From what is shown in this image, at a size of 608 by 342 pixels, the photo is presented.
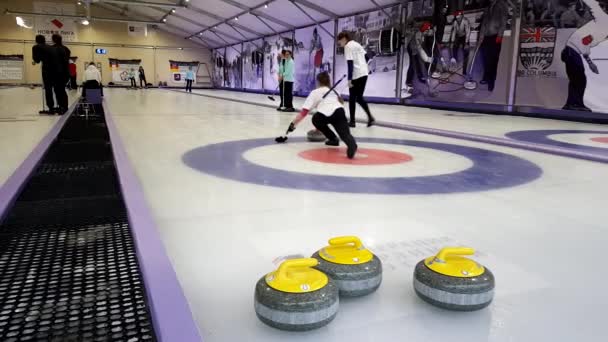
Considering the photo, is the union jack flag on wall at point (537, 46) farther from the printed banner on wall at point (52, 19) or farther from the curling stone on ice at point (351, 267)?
the printed banner on wall at point (52, 19)

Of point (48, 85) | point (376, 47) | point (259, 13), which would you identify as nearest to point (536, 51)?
point (376, 47)

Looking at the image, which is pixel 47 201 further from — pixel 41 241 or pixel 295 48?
pixel 295 48

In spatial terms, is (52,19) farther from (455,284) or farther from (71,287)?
(455,284)

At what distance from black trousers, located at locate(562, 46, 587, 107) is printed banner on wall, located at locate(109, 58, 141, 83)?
2938 centimetres

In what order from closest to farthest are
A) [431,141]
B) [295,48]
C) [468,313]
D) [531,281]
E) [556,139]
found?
[468,313] → [531,281] → [431,141] → [556,139] → [295,48]

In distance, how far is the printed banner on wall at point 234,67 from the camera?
101 feet

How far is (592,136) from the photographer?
6.66m

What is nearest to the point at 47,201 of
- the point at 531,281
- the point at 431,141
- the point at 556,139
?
the point at 531,281

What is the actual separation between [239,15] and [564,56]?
16759 millimetres

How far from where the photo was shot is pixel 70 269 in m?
1.64

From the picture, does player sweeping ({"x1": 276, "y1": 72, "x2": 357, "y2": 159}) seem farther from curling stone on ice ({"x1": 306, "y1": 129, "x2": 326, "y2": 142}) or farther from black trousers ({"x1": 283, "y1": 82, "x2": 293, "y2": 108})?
black trousers ({"x1": 283, "y1": 82, "x2": 293, "y2": 108})

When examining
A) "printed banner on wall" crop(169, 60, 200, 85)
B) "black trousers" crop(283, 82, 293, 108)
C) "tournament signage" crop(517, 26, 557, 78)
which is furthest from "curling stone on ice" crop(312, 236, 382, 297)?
"printed banner on wall" crop(169, 60, 200, 85)

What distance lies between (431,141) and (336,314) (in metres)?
4.62

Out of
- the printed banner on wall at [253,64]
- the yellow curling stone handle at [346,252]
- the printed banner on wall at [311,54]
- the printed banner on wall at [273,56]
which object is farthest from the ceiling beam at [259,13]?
the yellow curling stone handle at [346,252]
